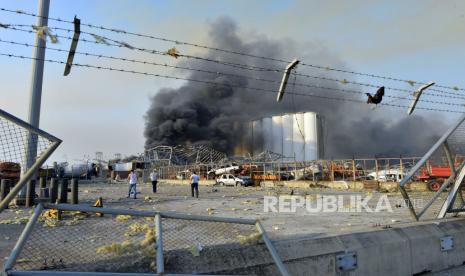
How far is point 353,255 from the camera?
6.43 meters

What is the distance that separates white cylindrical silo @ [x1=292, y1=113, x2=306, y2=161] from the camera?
217 feet

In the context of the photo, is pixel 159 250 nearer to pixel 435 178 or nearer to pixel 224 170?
pixel 435 178

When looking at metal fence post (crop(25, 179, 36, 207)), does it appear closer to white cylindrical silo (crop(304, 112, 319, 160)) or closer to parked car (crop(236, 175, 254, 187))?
parked car (crop(236, 175, 254, 187))

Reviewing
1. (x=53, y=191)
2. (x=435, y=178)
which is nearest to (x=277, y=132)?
(x=435, y=178)

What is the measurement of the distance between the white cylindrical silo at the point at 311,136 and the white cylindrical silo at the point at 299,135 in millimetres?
665

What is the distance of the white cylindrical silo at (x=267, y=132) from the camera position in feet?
228

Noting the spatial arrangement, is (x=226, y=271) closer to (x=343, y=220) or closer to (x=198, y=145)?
(x=343, y=220)

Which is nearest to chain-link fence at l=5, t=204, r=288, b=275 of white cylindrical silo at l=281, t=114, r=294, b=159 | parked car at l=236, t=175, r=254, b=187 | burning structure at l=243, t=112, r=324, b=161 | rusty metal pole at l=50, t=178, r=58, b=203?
rusty metal pole at l=50, t=178, r=58, b=203

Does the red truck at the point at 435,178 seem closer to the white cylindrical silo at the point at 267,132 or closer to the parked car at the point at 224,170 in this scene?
the parked car at the point at 224,170

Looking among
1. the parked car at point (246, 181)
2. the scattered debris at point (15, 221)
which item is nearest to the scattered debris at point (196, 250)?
the scattered debris at point (15, 221)

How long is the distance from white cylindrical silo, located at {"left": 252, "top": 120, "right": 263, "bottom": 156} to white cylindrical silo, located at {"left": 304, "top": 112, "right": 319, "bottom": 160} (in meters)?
→ 8.91

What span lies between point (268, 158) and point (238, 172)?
2035 centimetres

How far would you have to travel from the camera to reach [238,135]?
7206 centimetres

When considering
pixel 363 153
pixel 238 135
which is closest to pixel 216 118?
pixel 238 135
